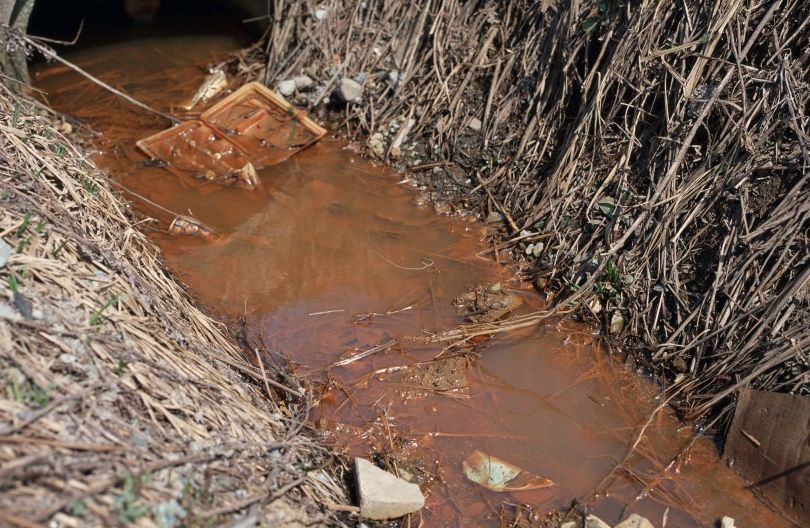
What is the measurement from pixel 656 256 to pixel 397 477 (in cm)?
196

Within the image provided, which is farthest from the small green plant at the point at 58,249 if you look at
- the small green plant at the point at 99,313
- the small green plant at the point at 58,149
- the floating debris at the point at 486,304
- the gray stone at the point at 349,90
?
the gray stone at the point at 349,90

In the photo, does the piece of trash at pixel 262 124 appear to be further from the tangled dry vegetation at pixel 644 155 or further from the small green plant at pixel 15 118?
the small green plant at pixel 15 118

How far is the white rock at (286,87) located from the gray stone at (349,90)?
476 millimetres

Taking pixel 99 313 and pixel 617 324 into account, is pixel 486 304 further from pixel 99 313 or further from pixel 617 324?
pixel 99 313

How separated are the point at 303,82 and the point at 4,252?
12.6ft

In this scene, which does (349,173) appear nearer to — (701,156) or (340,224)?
(340,224)

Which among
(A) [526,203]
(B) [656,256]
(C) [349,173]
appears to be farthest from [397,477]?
(C) [349,173]

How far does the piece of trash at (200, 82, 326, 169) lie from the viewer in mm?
5867

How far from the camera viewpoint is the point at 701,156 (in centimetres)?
424

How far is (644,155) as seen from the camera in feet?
14.8

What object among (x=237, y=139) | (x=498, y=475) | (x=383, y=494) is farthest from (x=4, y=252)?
(x=237, y=139)

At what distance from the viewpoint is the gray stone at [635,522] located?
3.23 metres

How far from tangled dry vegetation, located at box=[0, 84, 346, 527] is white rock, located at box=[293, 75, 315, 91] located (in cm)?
295

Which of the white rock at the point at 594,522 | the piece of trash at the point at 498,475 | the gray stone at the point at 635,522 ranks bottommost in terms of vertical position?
the piece of trash at the point at 498,475
